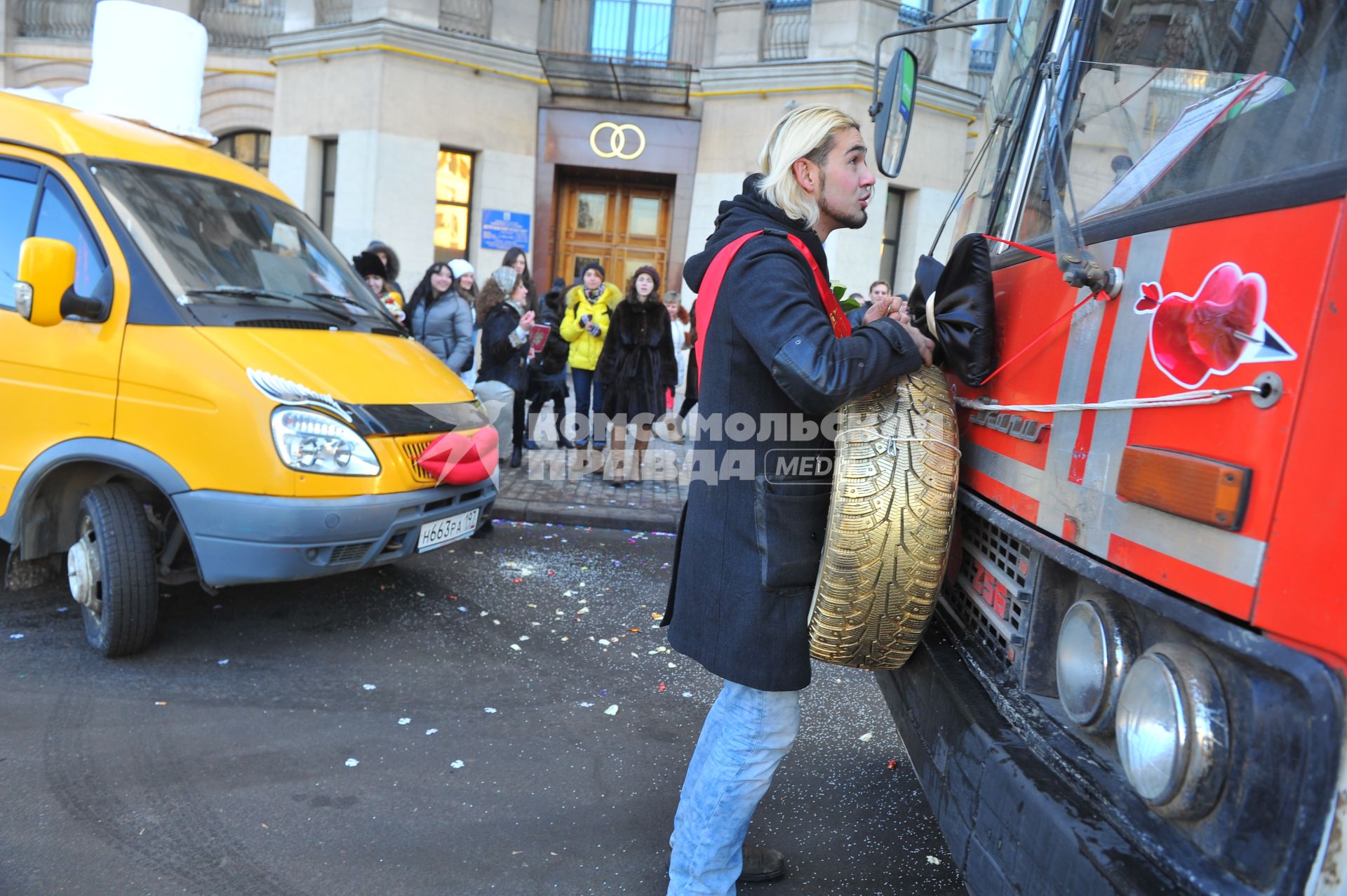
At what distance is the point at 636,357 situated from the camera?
8.77 meters

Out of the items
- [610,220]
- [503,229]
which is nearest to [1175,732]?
[503,229]

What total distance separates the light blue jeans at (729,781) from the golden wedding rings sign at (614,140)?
15.2m

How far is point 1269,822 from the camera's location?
130 cm

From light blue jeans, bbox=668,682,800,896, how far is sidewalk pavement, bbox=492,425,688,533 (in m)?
3.86

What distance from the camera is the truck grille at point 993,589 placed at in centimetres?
209

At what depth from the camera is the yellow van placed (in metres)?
3.92

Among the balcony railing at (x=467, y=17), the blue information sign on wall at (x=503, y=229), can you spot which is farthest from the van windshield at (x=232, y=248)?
the balcony railing at (x=467, y=17)

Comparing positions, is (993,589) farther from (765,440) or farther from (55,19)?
(55,19)

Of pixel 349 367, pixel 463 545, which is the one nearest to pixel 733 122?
pixel 463 545

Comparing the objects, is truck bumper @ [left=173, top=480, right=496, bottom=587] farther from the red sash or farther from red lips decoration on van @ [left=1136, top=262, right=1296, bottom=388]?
red lips decoration on van @ [left=1136, top=262, right=1296, bottom=388]

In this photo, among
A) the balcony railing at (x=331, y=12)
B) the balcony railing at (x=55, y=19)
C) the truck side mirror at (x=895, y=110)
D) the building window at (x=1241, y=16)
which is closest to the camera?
the building window at (x=1241, y=16)

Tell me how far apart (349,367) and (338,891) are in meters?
2.46

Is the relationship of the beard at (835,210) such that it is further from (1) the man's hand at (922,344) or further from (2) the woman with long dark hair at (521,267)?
(2) the woman with long dark hair at (521,267)

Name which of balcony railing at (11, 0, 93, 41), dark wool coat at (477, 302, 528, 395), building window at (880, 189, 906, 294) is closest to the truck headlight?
dark wool coat at (477, 302, 528, 395)
